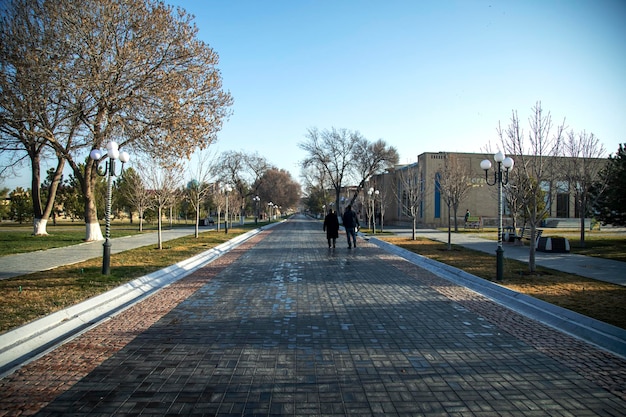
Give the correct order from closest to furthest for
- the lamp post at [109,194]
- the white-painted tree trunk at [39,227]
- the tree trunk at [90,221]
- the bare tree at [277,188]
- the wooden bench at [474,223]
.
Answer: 1. the lamp post at [109,194]
2. the tree trunk at [90,221]
3. the white-painted tree trunk at [39,227]
4. the wooden bench at [474,223]
5. the bare tree at [277,188]

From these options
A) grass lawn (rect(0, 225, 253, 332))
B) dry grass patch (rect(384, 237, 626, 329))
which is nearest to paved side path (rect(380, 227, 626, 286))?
dry grass patch (rect(384, 237, 626, 329))

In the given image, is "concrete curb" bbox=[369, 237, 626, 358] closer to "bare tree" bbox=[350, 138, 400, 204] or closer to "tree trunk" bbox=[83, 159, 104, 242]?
"tree trunk" bbox=[83, 159, 104, 242]

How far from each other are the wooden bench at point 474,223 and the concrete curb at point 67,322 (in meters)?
31.3

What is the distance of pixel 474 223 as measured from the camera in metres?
36.2

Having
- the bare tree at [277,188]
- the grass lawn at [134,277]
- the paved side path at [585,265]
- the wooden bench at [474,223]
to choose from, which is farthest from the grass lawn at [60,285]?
the bare tree at [277,188]

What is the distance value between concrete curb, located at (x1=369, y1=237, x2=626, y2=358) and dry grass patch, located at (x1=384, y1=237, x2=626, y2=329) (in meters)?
0.23

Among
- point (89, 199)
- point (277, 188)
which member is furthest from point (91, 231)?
point (277, 188)

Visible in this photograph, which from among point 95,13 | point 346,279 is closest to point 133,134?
point 95,13

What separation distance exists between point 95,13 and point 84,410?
1649 centimetres

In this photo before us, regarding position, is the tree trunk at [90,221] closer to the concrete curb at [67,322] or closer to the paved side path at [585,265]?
the concrete curb at [67,322]

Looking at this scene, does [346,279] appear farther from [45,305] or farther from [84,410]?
[84,410]

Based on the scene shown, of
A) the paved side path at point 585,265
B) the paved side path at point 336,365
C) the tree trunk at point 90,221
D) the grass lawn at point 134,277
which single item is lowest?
the paved side path at point 336,365

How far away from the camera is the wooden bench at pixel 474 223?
3559cm

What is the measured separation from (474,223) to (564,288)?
1169 inches
